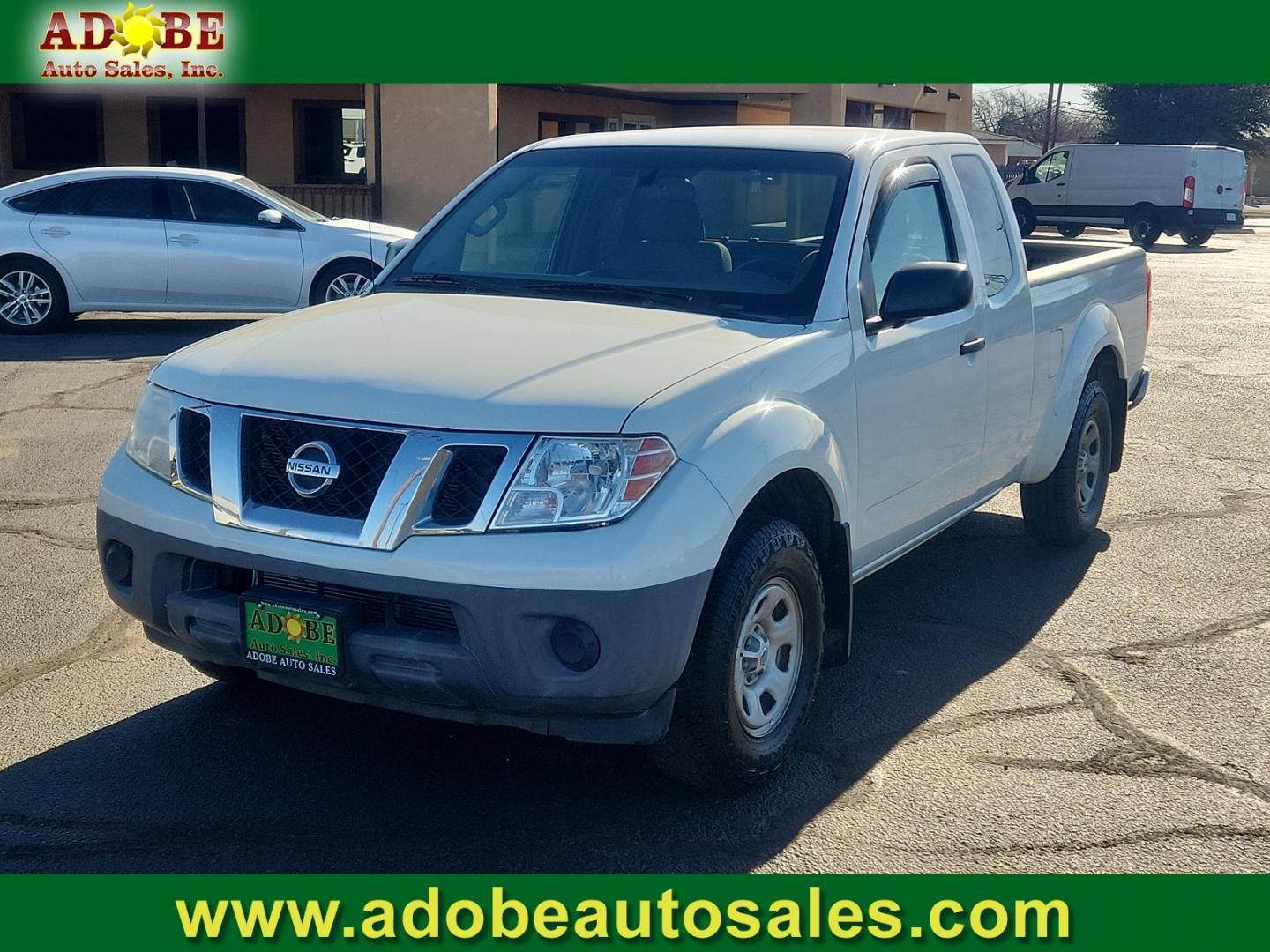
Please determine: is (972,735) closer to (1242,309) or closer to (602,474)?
(602,474)

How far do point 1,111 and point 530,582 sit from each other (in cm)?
2342

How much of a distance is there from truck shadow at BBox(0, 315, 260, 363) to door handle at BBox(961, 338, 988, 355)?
Answer: 28.4ft

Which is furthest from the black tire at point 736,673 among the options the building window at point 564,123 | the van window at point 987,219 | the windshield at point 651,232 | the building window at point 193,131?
the building window at point 564,123

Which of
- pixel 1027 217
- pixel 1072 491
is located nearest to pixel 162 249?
pixel 1072 491

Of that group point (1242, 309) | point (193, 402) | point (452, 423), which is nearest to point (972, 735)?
point (452, 423)

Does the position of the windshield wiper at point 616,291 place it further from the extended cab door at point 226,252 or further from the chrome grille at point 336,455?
the extended cab door at point 226,252

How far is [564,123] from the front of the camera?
96.8 feet

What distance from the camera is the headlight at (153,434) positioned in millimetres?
4273

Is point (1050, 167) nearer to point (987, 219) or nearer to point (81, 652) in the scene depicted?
point (987, 219)

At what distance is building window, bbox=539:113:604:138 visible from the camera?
93.7 ft

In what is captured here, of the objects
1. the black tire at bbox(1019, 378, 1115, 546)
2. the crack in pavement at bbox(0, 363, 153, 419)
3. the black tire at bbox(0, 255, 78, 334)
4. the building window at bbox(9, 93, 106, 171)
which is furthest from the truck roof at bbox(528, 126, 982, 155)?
the building window at bbox(9, 93, 106, 171)

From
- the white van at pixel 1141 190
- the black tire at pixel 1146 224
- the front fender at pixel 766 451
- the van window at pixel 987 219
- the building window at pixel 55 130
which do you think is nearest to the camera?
the front fender at pixel 766 451

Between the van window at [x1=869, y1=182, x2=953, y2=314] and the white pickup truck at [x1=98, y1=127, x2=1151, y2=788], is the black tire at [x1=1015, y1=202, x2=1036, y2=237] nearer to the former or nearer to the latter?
the van window at [x1=869, y1=182, x2=953, y2=314]

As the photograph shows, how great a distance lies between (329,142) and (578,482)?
917 inches
